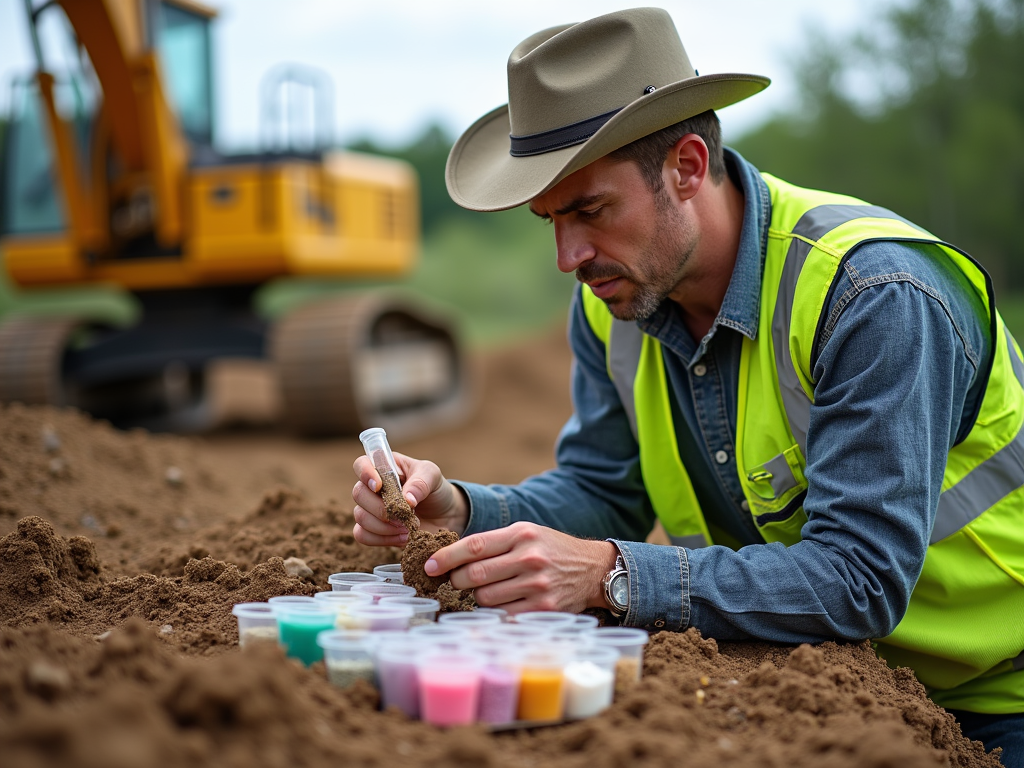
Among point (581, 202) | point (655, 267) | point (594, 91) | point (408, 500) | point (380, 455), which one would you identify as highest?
point (594, 91)

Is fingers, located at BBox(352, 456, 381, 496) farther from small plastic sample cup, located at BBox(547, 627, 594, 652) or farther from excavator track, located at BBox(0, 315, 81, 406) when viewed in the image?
excavator track, located at BBox(0, 315, 81, 406)

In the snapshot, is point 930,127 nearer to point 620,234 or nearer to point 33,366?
point 33,366

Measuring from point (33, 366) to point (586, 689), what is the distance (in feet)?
25.2

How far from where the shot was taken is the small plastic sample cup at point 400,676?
1.86 meters

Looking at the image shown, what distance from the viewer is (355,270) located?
959 cm

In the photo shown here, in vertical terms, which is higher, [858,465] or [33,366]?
[858,465]

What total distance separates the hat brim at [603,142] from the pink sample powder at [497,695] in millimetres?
1131

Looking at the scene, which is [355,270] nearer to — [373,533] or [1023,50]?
[373,533]

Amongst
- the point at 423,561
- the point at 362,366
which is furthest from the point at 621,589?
the point at 362,366

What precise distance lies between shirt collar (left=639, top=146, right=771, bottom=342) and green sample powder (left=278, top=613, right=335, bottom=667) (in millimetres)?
1204

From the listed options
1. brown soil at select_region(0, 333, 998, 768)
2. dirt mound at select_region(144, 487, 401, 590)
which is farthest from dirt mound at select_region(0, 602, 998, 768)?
dirt mound at select_region(144, 487, 401, 590)

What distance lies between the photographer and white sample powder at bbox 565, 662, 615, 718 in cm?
188

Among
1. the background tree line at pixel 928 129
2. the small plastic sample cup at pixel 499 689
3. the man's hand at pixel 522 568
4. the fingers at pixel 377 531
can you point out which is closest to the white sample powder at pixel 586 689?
the small plastic sample cup at pixel 499 689

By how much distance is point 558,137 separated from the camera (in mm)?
2586
